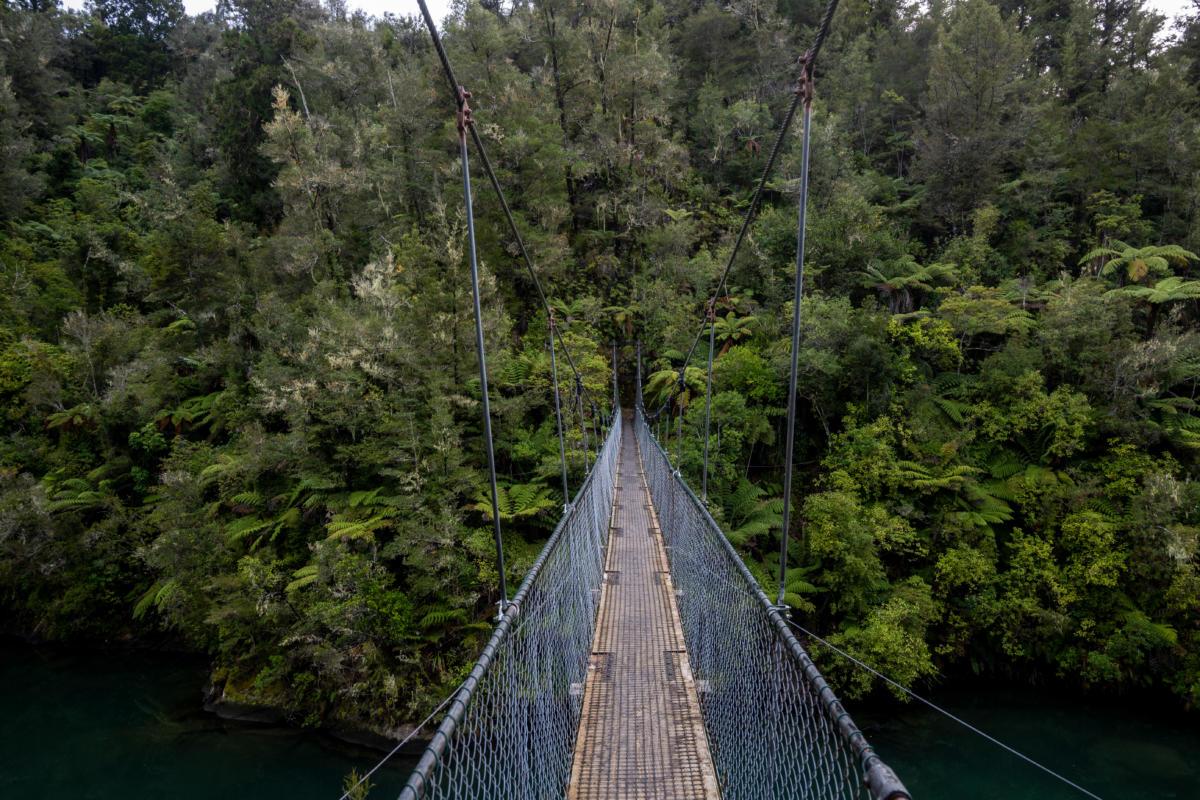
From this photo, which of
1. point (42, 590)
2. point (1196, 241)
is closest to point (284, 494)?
point (42, 590)

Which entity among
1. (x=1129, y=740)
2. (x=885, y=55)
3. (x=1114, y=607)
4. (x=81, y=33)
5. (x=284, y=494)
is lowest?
(x=1129, y=740)

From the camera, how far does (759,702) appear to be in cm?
180

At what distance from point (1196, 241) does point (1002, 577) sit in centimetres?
764

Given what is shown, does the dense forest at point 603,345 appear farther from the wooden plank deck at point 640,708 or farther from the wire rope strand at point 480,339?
the wire rope strand at point 480,339

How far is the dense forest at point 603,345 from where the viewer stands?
686 cm

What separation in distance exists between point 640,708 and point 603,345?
11.0 metres

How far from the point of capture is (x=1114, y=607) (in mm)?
6738

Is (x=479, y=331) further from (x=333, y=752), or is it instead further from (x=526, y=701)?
(x=333, y=752)

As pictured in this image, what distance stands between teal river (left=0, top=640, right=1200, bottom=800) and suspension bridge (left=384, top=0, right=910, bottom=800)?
5348 millimetres

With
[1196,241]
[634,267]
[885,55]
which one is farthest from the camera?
[885,55]

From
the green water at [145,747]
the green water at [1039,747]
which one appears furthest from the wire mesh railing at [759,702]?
the green water at [145,747]

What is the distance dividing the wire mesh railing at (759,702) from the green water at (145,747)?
563 centimetres

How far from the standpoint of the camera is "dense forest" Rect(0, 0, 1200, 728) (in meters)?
6.86

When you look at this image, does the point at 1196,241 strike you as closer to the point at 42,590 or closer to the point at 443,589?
the point at 443,589
